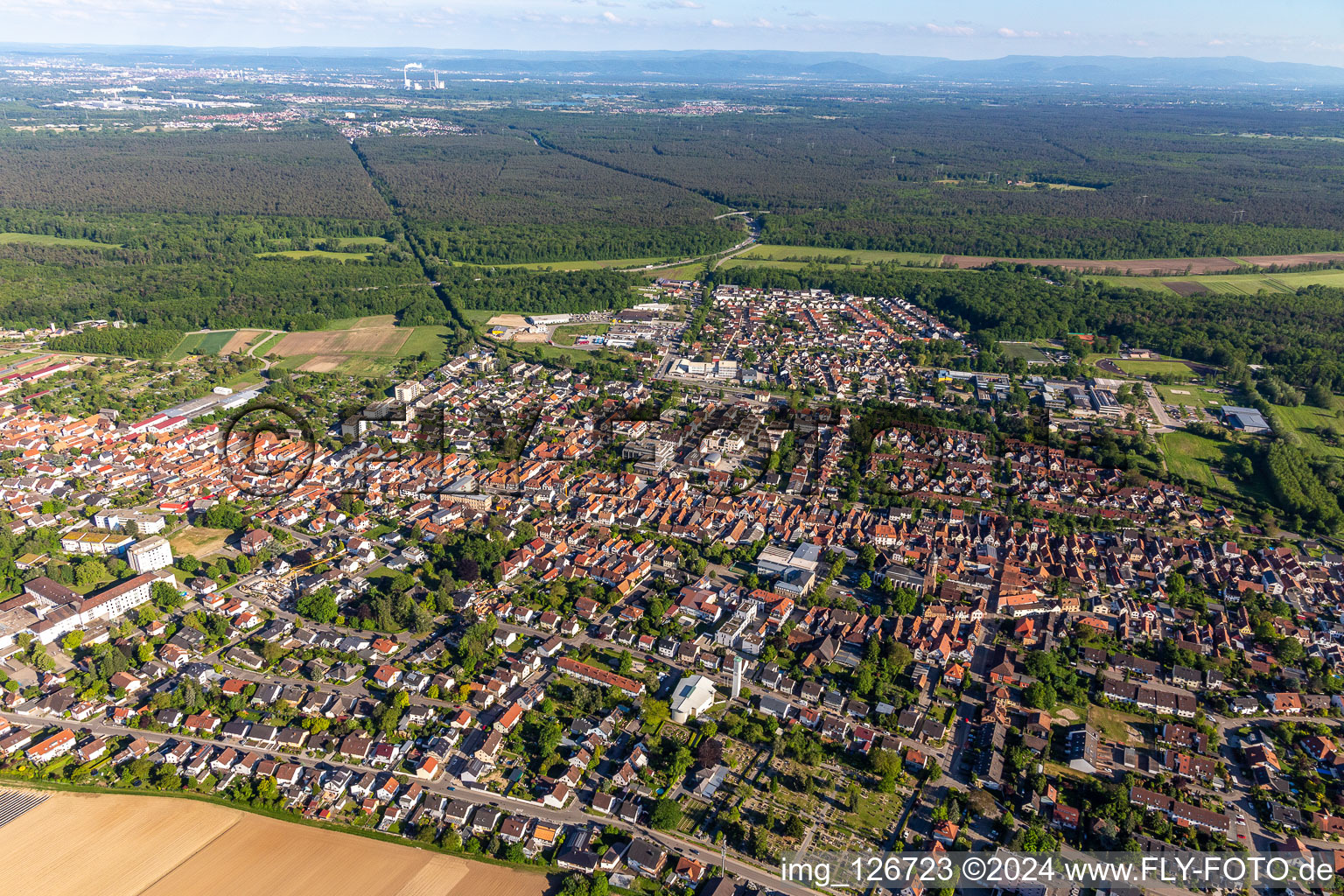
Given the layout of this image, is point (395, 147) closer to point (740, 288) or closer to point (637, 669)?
point (740, 288)

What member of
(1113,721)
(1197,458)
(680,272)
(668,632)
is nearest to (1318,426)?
(1197,458)

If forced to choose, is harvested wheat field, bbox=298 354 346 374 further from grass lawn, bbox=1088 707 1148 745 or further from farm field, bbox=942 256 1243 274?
farm field, bbox=942 256 1243 274

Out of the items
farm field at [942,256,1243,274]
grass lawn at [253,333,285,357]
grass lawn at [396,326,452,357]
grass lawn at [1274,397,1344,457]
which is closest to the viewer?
grass lawn at [1274,397,1344,457]

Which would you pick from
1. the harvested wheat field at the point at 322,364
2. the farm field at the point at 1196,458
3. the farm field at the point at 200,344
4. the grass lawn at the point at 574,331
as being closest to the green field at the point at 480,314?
the grass lawn at the point at 574,331

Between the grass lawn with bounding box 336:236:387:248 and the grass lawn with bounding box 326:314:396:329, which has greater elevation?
the grass lawn with bounding box 336:236:387:248

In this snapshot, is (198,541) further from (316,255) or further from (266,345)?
(316,255)

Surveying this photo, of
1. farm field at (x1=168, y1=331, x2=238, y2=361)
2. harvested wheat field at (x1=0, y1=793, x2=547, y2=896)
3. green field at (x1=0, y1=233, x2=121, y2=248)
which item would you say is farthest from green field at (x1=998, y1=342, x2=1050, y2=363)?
green field at (x1=0, y1=233, x2=121, y2=248)
